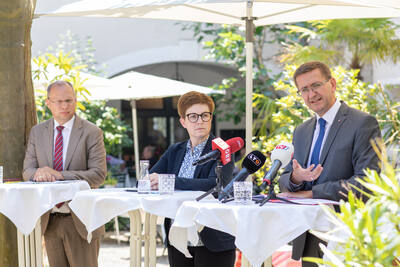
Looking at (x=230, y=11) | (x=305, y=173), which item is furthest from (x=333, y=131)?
(x=230, y=11)

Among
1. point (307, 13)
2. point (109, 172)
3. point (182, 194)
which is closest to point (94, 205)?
point (182, 194)

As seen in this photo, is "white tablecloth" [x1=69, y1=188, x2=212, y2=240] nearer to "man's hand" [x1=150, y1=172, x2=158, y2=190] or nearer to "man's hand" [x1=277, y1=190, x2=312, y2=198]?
"man's hand" [x1=150, y1=172, x2=158, y2=190]

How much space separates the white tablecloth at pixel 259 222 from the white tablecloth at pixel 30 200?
55.7 inches

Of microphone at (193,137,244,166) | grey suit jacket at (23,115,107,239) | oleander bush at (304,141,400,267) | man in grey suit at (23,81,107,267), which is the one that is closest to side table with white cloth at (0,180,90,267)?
man in grey suit at (23,81,107,267)

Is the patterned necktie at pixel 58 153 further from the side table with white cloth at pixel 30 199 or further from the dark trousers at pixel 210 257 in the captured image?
the dark trousers at pixel 210 257

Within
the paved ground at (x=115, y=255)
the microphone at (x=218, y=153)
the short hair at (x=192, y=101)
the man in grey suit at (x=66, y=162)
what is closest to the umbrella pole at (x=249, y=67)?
the man in grey suit at (x=66, y=162)

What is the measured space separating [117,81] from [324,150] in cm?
643

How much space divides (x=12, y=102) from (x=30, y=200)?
5.30ft

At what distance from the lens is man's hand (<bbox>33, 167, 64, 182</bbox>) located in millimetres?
5184

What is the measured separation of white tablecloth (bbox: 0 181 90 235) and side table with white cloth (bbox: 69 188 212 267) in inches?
15.1

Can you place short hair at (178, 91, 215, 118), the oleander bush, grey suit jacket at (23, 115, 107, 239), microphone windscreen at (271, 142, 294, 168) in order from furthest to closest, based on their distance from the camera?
grey suit jacket at (23, 115, 107, 239) → short hair at (178, 91, 215, 118) → microphone windscreen at (271, 142, 294, 168) → the oleander bush

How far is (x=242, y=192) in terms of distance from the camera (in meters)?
3.81

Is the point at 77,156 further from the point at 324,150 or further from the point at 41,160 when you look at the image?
the point at 324,150

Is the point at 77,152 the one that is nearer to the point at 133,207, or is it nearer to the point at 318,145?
the point at 133,207
